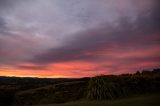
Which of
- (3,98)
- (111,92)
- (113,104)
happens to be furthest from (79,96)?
(3,98)

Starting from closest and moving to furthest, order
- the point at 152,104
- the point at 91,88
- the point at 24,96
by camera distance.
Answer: the point at 152,104
the point at 91,88
the point at 24,96

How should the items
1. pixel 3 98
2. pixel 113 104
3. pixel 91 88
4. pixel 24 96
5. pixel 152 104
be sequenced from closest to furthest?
pixel 152 104 < pixel 113 104 < pixel 91 88 < pixel 3 98 < pixel 24 96

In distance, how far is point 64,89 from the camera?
1571 cm

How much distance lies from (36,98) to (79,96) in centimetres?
290

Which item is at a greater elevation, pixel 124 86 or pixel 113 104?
pixel 124 86

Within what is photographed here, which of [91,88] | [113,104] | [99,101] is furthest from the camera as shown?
[91,88]

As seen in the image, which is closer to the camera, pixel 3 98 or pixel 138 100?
pixel 138 100

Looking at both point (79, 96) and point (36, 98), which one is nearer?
point (79, 96)

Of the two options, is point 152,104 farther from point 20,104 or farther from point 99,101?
point 20,104

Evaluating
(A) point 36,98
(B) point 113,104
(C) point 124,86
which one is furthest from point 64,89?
(B) point 113,104

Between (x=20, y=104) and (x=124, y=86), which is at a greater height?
(x=124, y=86)

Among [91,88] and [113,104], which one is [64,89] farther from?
[113,104]

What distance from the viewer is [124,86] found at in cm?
1296

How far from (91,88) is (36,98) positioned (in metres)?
3.90
